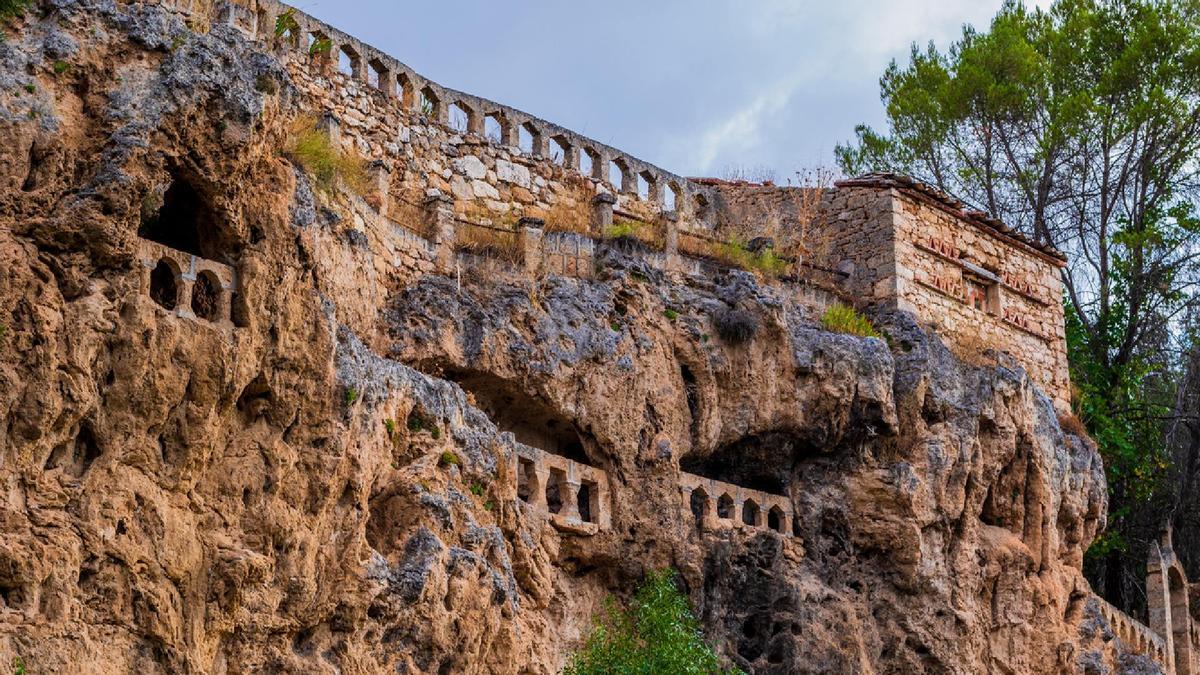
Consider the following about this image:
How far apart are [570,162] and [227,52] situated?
31.3ft

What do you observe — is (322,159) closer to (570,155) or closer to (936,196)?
(570,155)

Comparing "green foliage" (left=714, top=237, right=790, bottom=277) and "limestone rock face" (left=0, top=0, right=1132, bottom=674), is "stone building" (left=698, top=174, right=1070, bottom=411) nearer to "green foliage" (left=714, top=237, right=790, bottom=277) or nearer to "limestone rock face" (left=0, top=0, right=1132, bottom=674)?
"limestone rock face" (left=0, top=0, right=1132, bottom=674)

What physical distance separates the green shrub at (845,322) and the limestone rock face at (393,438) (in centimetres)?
35

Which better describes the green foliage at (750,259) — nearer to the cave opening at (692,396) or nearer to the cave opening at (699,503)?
the cave opening at (692,396)

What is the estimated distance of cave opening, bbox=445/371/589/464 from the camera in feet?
55.2

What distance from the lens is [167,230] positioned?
1295cm

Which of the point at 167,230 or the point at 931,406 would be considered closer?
the point at 167,230

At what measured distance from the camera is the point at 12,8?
1201 cm

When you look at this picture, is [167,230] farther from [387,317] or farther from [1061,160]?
[1061,160]

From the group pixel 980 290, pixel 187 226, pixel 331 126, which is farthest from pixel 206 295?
pixel 980 290

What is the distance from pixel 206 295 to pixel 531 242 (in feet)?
20.1

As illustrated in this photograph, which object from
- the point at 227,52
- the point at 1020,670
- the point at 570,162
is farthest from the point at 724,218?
the point at 227,52

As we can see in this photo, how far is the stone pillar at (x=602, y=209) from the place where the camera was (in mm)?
20392

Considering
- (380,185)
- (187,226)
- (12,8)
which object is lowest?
(187,226)
